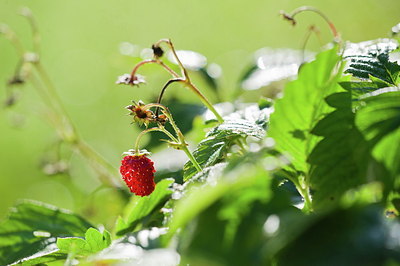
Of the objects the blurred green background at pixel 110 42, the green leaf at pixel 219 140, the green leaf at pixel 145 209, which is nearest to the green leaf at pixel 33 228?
the green leaf at pixel 145 209

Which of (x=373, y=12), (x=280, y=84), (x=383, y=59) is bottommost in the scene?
(x=373, y=12)

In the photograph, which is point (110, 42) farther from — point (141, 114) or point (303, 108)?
point (303, 108)

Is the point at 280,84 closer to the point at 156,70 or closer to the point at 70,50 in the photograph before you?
the point at 156,70

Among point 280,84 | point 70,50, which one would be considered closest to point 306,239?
point 280,84

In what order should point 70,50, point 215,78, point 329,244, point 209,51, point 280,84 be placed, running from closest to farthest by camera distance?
1. point 329,244
2. point 280,84
3. point 215,78
4. point 209,51
5. point 70,50

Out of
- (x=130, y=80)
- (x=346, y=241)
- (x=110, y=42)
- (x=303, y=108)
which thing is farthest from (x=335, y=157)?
(x=110, y=42)

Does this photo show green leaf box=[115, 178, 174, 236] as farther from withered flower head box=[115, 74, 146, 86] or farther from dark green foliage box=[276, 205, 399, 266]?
dark green foliage box=[276, 205, 399, 266]

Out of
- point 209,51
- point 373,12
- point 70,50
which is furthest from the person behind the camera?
point 70,50

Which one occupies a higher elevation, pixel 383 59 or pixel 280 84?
pixel 383 59
